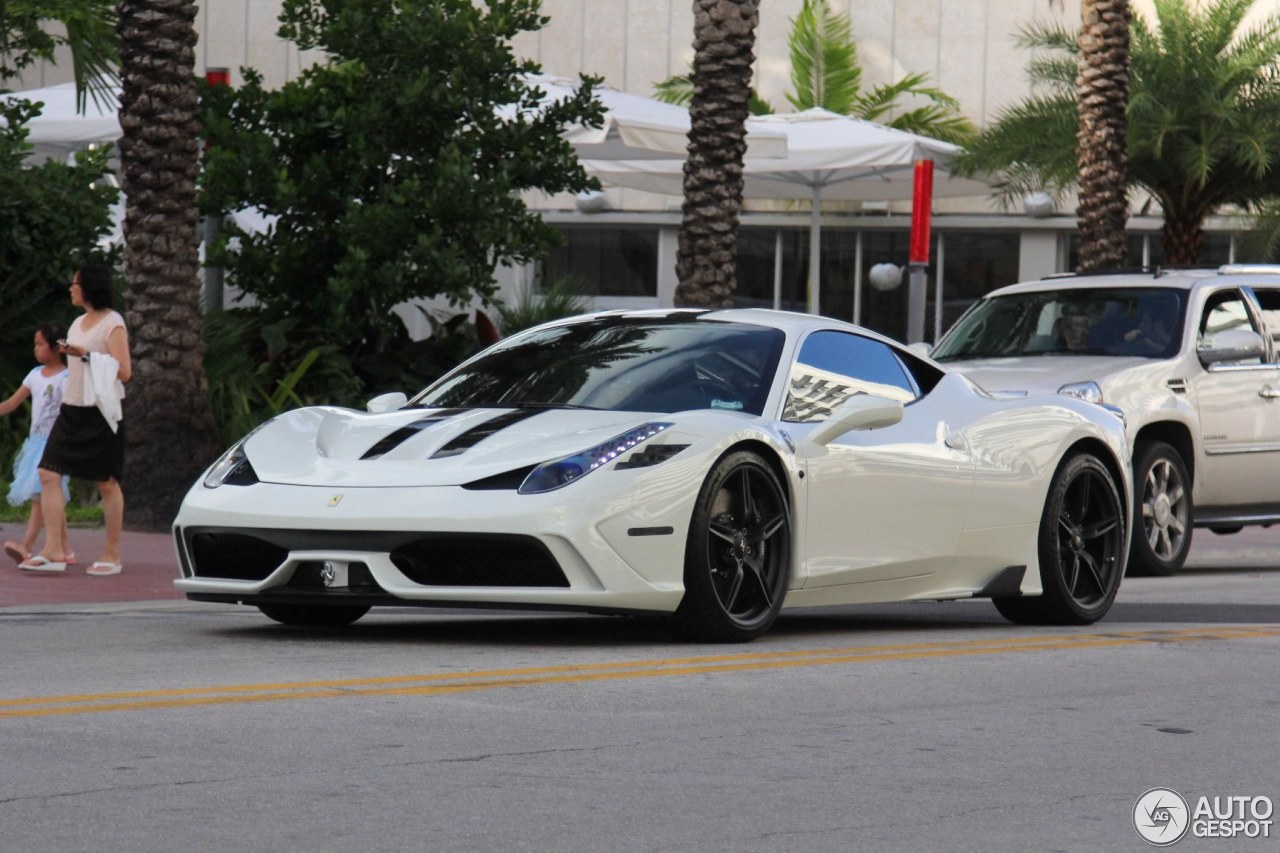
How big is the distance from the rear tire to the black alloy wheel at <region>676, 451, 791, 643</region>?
1.46 metres

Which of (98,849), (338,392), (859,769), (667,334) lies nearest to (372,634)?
(667,334)

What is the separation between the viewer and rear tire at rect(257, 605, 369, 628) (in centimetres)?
855

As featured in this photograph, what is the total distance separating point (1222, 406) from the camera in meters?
13.7

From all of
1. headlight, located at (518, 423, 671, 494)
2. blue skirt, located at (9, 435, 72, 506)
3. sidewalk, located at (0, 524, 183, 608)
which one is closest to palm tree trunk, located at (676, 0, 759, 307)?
sidewalk, located at (0, 524, 183, 608)

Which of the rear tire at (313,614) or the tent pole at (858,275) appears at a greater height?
the tent pole at (858,275)

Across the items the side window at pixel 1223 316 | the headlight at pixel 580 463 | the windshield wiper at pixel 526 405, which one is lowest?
the headlight at pixel 580 463

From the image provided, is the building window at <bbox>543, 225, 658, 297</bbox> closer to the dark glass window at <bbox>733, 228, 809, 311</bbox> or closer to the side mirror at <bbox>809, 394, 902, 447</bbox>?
the dark glass window at <bbox>733, 228, 809, 311</bbox>

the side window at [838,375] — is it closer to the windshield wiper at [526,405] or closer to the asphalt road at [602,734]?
the windshield wiper at [526,405]

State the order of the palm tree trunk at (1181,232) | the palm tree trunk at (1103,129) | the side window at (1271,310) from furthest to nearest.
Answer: the palm tree trunk at (1181,232)
the palm tree trunk at (1103,129)
the side window at (1271,310)

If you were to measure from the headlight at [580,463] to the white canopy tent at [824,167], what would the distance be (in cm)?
1228

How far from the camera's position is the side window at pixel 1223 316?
13758mm

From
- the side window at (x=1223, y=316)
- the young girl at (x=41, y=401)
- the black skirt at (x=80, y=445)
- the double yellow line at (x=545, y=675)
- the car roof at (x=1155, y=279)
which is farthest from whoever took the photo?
the car roof at (x=1155, y=279)

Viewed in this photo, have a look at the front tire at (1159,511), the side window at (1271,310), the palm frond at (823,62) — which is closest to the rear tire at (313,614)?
the front tire at (1159,511)

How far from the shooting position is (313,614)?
8.61m
